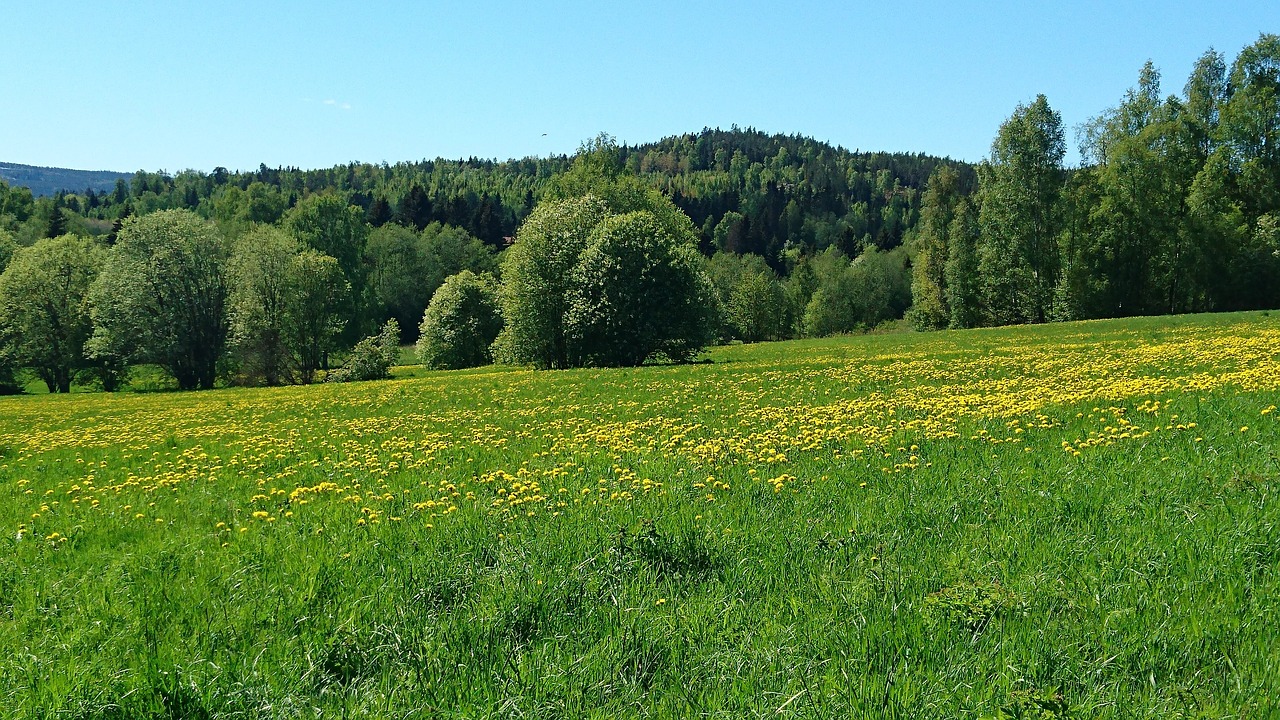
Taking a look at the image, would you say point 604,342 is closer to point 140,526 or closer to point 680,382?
point 680,382

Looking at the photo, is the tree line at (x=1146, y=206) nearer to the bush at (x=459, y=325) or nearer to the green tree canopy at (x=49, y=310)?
the bush at (x=459, y=325)

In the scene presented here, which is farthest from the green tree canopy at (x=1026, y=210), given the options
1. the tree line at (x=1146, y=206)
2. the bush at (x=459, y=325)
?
the bush at (x=459, y=325)

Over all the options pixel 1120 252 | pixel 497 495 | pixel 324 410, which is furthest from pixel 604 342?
pixel 1120 252

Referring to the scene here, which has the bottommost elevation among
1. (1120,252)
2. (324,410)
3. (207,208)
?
(324,410)

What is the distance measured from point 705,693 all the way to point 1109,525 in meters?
4.09

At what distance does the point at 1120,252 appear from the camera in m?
61.5

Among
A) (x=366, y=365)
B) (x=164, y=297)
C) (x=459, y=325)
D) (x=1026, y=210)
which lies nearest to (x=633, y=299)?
(x=366, y=365)

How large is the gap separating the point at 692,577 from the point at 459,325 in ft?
212

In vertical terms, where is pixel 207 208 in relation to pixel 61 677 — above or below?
above

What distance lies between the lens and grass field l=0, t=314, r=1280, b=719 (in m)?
3.70

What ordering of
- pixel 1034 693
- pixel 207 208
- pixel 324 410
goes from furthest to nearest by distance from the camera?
1. pixel 207 208
2. pixel 324 410
3. pixel 1034 693

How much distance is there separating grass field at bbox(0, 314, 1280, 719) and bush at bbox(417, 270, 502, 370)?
57.0 metres

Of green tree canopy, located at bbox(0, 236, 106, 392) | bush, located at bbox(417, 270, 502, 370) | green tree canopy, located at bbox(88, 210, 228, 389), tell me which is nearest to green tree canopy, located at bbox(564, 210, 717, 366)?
bush, located at bbox(417, 270, 502, 370)

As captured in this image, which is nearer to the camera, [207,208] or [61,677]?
[61,677]
